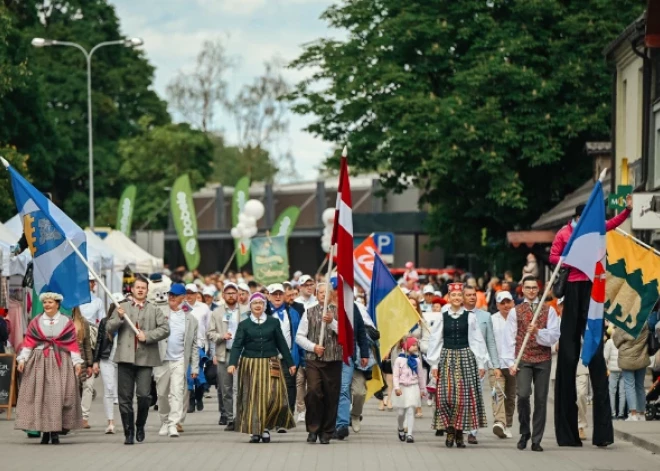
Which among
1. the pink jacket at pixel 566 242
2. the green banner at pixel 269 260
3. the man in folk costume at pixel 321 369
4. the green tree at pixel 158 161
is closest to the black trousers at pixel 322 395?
the man in folk costume at pixel 321 369

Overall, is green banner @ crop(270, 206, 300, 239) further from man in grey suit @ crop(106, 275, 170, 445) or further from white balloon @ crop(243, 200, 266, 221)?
man in grey suit @ crop(106, 275, 170, 445)

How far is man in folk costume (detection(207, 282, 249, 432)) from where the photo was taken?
2027 cm

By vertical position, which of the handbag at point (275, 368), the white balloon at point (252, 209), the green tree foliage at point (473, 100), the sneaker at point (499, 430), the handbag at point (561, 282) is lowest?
the sneaker at point (499, 430)

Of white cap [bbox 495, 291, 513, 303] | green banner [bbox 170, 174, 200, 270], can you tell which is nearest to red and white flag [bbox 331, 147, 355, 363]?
white cap [bbox 495, 291, 513, 303]

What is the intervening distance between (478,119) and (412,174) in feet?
10.9

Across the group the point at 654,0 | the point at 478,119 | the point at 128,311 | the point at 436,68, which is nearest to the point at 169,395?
the point at 128,311

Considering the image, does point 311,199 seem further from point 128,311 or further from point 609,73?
point 128,311

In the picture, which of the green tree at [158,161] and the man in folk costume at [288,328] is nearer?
the man in folk costume at [288,328]

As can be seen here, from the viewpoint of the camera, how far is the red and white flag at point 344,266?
1802 centimetres

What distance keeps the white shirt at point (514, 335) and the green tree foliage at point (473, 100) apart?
2371cm

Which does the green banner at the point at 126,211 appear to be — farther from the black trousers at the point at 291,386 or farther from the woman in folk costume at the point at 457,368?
the woman in folk costume at the point at 457,368

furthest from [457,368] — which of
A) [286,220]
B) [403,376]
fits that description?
[286,220]

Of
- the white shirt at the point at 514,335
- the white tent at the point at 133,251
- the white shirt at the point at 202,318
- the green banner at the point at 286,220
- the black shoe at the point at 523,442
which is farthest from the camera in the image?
the green banner at the point at 286,220

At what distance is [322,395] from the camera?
18.2 meters
